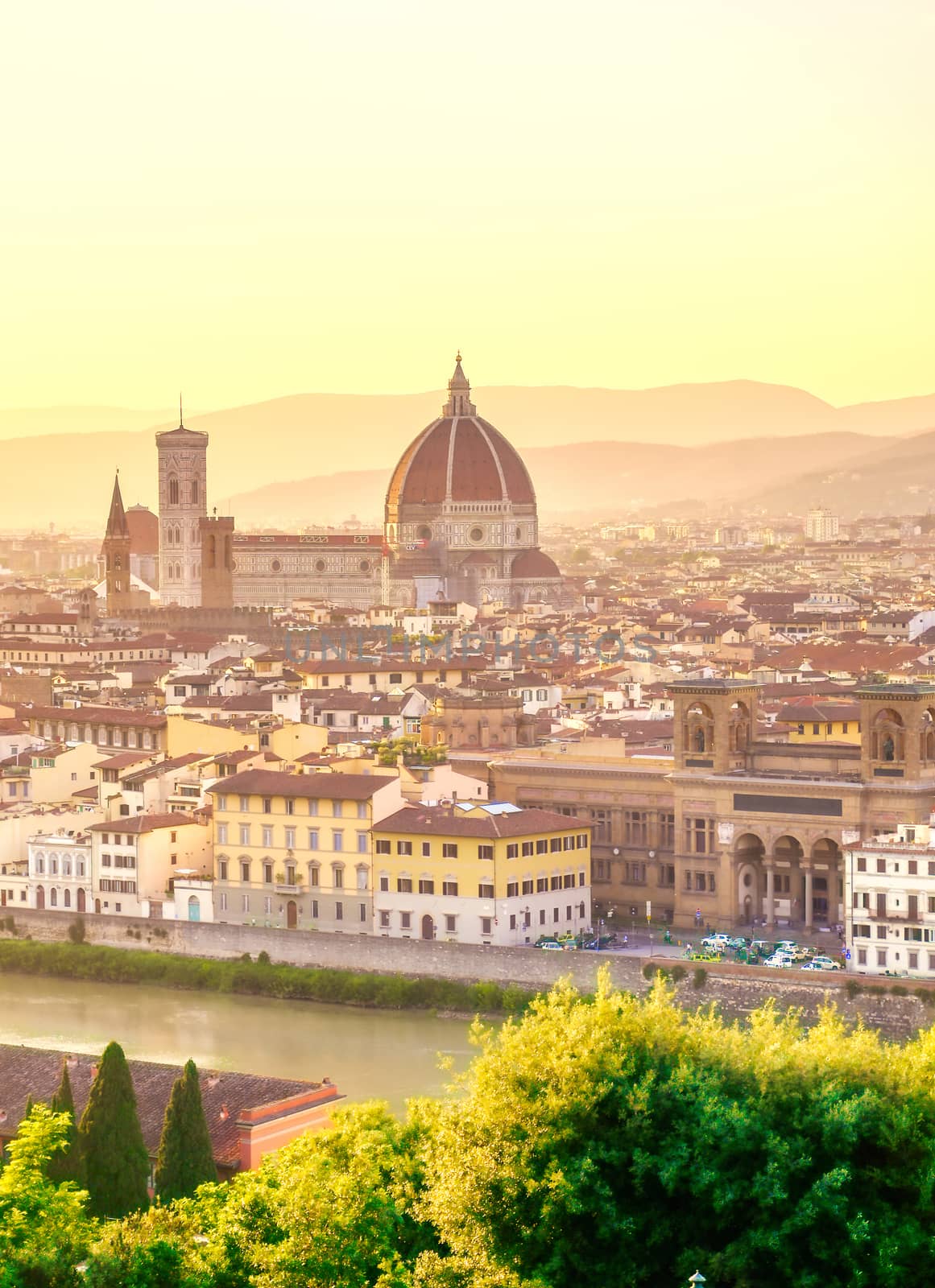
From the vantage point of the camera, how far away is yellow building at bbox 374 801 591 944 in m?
37.0

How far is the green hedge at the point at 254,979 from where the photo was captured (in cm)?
3538

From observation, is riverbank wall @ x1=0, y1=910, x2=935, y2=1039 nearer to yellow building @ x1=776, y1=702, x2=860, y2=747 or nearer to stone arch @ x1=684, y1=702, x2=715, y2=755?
stone arch @ x1=684, y1=702, x2=715, y2=755

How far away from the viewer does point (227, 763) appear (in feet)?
137

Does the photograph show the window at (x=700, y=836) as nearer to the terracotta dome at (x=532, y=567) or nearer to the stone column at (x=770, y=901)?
the stone column at (x=770, y=901)

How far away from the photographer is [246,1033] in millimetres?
34188

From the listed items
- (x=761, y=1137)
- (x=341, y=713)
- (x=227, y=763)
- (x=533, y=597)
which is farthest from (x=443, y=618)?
(x=761, y=1137)

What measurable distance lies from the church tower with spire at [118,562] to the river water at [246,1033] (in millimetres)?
60825

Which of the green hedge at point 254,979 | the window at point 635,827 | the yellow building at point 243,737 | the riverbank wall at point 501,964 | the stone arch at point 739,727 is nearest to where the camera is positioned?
the riverbank wall at point 501,964

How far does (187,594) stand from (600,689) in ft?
170

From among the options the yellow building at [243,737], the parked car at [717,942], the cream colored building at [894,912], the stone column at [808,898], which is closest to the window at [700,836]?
the stone column at [808,898]

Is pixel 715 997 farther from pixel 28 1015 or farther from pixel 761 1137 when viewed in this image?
pixel 761 1137

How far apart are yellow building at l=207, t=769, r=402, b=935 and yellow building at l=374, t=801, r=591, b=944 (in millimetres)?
351

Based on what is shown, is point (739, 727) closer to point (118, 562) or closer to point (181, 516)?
point (118, 562)

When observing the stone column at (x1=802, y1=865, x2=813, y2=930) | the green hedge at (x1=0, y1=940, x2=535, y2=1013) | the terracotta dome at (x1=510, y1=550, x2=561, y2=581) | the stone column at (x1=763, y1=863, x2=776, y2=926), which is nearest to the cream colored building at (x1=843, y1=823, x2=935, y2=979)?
the stone column at (x1=802, y1=865, x2=813, y2=930)
